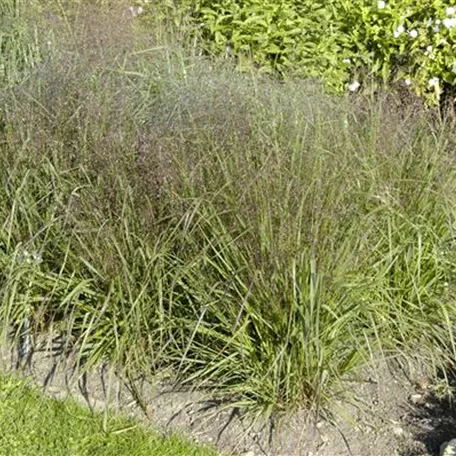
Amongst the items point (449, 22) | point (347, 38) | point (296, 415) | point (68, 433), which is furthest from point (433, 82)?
point (68, 433)

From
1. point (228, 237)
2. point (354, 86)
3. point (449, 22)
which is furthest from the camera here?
point (449, 22)

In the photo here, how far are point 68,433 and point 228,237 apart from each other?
102cm

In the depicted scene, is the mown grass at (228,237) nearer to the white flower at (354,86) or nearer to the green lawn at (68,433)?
the green lawn at (68,433)

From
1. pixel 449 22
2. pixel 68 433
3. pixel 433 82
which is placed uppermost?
pixel 449 22

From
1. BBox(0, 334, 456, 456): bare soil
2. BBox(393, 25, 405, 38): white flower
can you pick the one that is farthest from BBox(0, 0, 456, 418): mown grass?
BBox(393, 25, 405, 38): white flower

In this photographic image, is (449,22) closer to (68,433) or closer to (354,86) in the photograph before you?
(354,86)

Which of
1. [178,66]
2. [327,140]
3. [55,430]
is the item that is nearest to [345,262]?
[327,140]

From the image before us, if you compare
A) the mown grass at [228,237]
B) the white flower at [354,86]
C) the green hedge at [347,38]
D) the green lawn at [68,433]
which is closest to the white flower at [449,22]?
the green hedge at [347,38]

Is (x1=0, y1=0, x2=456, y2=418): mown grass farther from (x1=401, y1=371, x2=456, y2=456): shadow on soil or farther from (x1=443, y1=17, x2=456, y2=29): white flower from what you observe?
(x1=443, y1=17, x2=456, y2=29): white flower

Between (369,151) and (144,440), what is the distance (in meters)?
1.67

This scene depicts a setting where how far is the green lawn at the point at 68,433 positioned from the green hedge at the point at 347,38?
2.94 meters

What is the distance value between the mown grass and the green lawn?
255 mm

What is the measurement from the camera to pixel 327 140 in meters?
4.18

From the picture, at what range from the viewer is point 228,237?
11.9 ft
